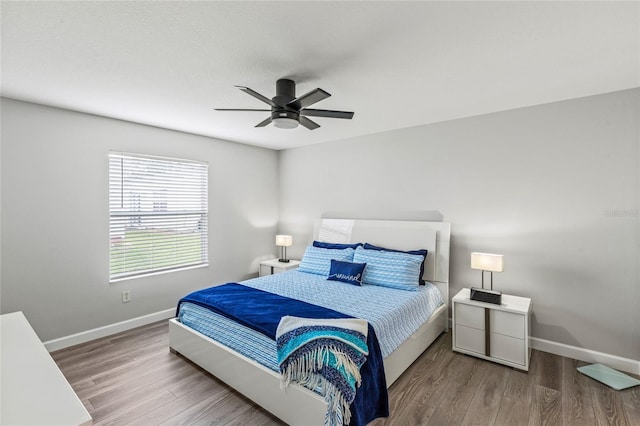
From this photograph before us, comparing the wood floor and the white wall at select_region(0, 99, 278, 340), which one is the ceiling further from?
the wood floor

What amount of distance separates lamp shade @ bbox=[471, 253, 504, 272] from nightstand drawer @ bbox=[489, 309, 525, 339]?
39 cm

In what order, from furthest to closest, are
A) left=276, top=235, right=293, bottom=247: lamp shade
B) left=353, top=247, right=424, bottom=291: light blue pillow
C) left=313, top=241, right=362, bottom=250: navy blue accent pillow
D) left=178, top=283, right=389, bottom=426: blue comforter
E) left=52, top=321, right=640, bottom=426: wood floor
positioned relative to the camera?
left=276, top=235, right=293, bottom=247: lamp shade
left=313, top=241, right=362, bottom=250: navy blue accent pillow
left=353, top=247, right=424, bottom=291: light blue pillow
left=52, top=321, right=640, bottom=426: wood floor
left=178, top=283, right=389, bottom=426: blue comforter

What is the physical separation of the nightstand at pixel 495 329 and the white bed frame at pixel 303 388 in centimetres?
30

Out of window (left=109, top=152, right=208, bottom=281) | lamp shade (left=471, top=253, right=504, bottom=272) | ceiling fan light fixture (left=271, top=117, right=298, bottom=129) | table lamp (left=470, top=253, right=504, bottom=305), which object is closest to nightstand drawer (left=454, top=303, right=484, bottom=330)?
table lamp (left=470, top=253, right=504, bottom=305)

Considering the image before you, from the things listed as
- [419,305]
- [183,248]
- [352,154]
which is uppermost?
[352,154]

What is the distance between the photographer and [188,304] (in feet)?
9.55

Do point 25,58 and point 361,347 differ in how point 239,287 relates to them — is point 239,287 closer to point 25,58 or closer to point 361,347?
point 361,347

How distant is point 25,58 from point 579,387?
15.7 feet

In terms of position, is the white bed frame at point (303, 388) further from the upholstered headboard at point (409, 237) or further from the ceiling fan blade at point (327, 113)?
the ceiling fan blade at point (327, 113)

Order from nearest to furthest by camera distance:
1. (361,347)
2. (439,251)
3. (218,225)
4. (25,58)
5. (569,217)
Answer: (361,347)
(25,58)
(569,217)
(439,251)
(218,225)

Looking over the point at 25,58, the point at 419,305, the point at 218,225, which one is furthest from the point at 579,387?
the point at 25,58

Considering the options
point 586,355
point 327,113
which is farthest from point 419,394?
point 327,113

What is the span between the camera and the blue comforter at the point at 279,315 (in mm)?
1926

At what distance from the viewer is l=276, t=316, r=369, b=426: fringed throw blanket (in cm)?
178
